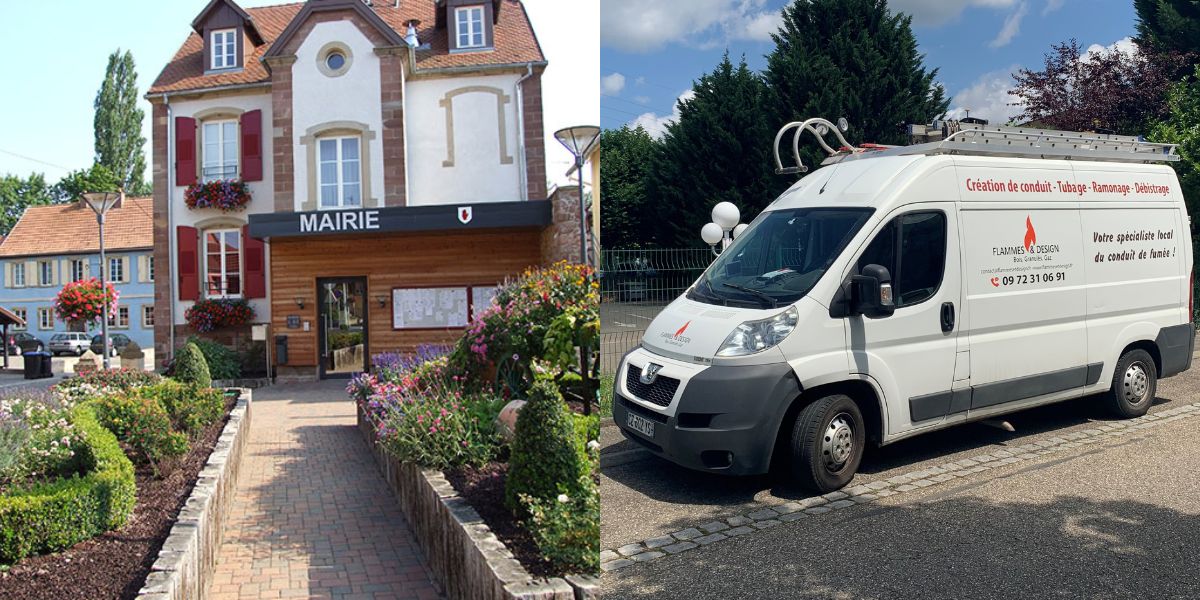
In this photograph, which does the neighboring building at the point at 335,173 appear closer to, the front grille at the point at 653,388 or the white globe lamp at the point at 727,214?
the white globe lamp at the point at 727,214

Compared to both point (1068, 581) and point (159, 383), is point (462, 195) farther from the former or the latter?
point (1068, 581)

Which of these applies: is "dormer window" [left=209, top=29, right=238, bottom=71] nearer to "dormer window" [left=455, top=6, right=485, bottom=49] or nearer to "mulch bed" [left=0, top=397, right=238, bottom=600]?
"dormer window" [left=455, top=6, right=485, bottom=49]

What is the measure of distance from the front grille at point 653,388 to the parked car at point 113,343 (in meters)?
5.60

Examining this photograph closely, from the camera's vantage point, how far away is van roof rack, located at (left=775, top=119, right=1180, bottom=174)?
417 cm

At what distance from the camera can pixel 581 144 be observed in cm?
161

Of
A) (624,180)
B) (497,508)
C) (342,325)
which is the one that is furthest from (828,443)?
(342,325)

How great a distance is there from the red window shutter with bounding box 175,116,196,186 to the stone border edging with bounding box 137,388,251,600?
7100 mm

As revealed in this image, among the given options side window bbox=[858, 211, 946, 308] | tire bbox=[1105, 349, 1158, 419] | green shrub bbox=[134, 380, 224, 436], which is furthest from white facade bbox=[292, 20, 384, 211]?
tire bbox=[1105, 349, 1158, 419]

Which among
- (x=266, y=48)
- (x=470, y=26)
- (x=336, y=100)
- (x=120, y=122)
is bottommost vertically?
(x=120, y=122)

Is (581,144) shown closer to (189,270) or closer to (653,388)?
(653,388)

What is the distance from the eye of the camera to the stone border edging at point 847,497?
304cm

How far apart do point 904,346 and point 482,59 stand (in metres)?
5.48

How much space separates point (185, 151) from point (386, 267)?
16.4 feet

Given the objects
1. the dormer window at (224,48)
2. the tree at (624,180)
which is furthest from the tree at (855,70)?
the dormer window at (224,48)
